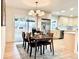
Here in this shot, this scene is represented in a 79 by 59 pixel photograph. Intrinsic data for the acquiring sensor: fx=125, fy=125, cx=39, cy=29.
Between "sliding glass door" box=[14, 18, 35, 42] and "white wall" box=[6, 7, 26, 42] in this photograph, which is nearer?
"white wall" box=[6, 7, 26, 42]

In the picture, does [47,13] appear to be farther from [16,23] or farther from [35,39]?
[35,39]

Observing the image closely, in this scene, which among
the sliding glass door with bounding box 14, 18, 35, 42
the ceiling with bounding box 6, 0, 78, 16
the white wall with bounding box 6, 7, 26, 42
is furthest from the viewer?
the sliding glass door with bounding box 14, 18, 35, 42

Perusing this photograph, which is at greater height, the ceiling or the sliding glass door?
the ceiling

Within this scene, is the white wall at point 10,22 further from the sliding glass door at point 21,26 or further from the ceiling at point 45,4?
the ceiling at point 45,4

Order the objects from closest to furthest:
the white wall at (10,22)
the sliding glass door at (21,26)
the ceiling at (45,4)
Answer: the ceiling at (45,4)
the white wall at (10,22)
the sliding glass door at (21,26)

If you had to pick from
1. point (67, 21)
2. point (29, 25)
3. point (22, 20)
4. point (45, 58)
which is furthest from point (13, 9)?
point (67, 21)

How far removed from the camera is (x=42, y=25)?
35.9ft

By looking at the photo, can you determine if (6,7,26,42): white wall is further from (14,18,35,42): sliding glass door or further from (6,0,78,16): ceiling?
(6,0,78,16): ceiling

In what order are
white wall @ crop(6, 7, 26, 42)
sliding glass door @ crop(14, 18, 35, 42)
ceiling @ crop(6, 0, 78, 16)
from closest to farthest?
ceiling @ crop(6, 0, 78, 16), white wall @ crop(6, 7, 26, 42), sliding glass door @ crop(14, 18, 35, 42)

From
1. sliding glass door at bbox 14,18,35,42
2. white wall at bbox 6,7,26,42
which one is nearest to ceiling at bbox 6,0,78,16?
white wall at bbox 6,7,26,42

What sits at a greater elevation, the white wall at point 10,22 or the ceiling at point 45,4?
the ceiling at point 45,4

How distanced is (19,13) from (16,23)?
0.80 m

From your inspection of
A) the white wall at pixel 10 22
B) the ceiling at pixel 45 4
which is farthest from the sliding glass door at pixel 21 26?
the ceiling at pixel 45 4

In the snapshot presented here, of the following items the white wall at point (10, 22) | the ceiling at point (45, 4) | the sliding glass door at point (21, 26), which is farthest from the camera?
the sliding glass door at point (21, 26)
